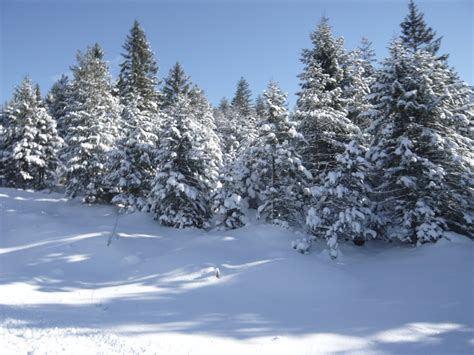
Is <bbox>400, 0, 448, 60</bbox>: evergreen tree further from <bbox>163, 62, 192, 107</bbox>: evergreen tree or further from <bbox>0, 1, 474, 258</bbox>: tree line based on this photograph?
<bbox>163, 62, 192, 107</bbox>: evergreen tree

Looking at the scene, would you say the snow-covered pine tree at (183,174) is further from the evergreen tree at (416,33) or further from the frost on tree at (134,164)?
the evergreen tree at (416,33)

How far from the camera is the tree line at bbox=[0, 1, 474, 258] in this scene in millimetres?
13766

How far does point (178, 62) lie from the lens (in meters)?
31.3

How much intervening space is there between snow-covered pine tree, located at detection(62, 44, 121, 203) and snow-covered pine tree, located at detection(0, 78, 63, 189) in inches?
276

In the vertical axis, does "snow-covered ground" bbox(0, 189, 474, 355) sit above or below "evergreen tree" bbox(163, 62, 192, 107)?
below

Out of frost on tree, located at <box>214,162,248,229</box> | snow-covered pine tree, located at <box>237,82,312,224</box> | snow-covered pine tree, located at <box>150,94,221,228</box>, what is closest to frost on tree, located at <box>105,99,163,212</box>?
snow-covered pine tree, located at <box>150,94,221,228</box>

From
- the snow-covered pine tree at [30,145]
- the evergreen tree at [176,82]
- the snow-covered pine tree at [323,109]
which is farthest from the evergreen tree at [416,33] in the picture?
the snow-covered pine tree at [30,145]

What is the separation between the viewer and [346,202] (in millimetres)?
14461

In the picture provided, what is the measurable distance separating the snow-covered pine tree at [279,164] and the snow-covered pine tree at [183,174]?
2994mm

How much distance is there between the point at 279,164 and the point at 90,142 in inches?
538

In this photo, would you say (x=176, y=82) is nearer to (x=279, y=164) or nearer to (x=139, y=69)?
(x=139, y=69)

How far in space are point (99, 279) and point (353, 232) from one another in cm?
1072

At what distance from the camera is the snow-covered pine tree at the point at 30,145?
89.7ft

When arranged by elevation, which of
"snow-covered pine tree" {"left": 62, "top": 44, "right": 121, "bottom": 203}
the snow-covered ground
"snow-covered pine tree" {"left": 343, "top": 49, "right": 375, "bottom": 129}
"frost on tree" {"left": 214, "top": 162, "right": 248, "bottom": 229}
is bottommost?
the snow-covered ground
